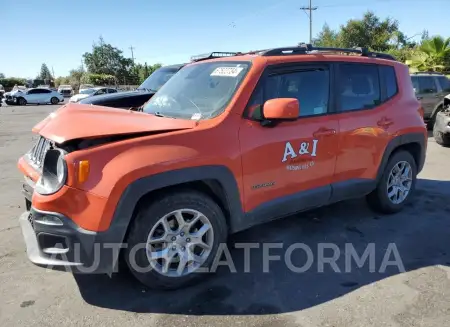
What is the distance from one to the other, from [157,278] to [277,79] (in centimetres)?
201

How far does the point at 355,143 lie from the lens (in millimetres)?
3994

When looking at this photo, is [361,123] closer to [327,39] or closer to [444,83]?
[444,83]

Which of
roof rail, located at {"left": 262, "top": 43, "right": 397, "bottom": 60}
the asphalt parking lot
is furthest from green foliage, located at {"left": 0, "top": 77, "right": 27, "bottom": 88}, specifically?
roof rail, located at {"left": 262, "top": 43, "right": 397, "bottom": 60}

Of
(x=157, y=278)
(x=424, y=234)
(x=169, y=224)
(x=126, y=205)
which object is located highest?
(x=126, y=205)

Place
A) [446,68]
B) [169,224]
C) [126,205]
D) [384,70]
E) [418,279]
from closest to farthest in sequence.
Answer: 1. [126,205]
2. [169,224]
3. [418,279]
4. [384,70]
5. [446,68]

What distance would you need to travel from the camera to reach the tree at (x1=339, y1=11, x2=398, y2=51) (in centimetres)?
4125

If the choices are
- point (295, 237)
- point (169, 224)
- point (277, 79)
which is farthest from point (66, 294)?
point (277, 79)

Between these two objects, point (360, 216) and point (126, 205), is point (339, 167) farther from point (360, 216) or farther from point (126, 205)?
point (126, 205)

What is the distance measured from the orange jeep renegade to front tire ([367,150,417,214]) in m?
0.20

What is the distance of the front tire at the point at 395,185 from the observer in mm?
4531

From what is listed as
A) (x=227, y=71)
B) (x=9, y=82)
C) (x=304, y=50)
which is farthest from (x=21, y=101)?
(x=9, y=82)

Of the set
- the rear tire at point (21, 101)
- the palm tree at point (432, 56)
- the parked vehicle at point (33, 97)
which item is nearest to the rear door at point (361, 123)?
the palm tree at point (432, 56)

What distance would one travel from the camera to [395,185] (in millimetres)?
4699

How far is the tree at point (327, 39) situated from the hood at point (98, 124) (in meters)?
43.0
